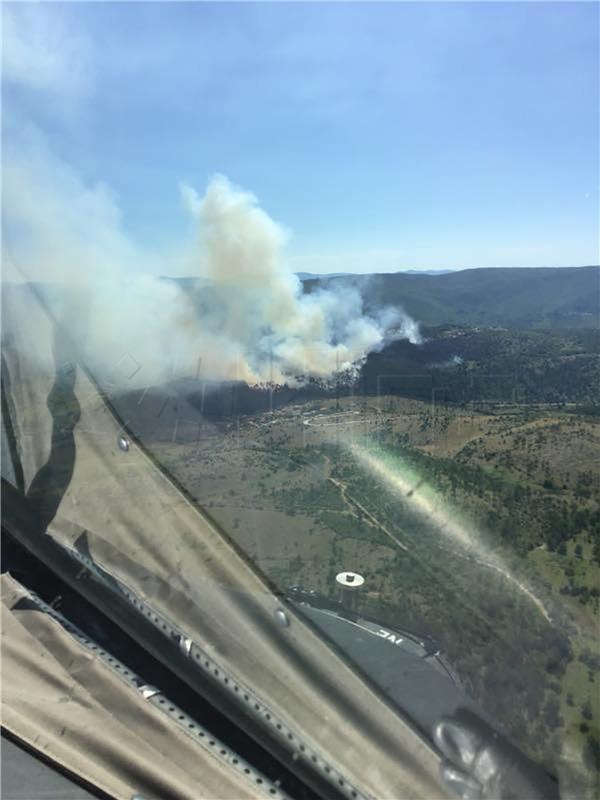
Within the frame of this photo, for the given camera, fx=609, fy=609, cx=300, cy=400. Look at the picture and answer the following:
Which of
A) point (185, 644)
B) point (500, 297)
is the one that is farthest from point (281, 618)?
point (500, 297)

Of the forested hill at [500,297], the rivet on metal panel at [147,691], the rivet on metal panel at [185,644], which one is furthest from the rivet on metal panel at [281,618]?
the forested hill at [500,297]

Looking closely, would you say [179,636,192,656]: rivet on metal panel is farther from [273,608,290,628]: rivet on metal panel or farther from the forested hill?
the forested hill

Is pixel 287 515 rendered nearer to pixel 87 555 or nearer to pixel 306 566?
pixel 306 566

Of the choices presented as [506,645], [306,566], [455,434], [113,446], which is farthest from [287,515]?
[455,434]

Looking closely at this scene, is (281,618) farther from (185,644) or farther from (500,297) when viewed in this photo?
(500,297)

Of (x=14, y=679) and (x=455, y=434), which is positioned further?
(x=455, y=434)

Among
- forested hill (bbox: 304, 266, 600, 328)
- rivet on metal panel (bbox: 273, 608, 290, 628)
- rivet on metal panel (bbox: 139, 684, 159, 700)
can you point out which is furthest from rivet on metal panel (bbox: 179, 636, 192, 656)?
forested hill (bbox: 304, 266, 600, 328)

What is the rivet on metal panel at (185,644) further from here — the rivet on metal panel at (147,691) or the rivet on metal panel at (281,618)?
the rivet on metal panel at (281,618)
